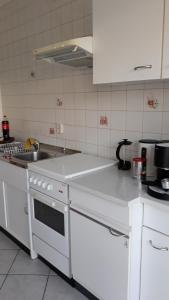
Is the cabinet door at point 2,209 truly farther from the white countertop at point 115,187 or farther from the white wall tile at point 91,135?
the white countertop at point 115,187

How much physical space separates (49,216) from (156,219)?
33.8 inches

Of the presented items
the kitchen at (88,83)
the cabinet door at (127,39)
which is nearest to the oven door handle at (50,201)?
the kitchen at (88,83)

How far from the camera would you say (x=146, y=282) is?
1.35 m

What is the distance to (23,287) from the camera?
1.81 m

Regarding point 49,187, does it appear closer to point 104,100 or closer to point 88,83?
point 104,100

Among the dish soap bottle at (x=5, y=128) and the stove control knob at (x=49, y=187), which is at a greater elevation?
the dish soap bottle at (x=5, y=128)

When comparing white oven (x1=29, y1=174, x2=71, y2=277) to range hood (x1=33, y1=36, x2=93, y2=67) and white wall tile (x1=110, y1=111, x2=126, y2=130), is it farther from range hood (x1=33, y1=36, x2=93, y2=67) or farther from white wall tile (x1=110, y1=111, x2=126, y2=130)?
range hood (x1=33, y1=36, x2=93, y2=67)

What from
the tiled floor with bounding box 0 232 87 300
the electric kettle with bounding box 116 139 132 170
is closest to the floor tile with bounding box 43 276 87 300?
the tiled floor with bounding box 0 232 87 300

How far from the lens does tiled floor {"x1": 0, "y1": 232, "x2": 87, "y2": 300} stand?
1.73 metres

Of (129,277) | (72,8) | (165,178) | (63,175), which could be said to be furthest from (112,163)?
(72,8)

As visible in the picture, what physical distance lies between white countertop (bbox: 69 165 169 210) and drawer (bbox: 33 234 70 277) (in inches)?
24.4

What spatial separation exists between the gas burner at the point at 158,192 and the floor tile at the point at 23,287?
1.13 meters

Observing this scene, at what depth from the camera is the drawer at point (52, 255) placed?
5.73 ft

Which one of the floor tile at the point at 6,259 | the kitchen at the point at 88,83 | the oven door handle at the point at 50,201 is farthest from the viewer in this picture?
the floor tile at the point at 6,259
